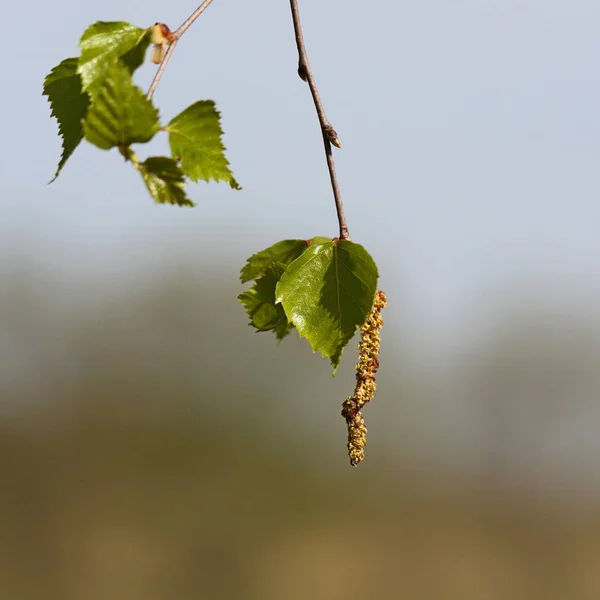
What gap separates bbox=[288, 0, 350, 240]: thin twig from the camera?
60 centimetres

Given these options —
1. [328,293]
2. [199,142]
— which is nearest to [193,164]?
[199,142]

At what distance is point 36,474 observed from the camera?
13.3 metres

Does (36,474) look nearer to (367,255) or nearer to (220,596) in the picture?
(220,596)

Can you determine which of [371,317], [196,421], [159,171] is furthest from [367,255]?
[196,421]

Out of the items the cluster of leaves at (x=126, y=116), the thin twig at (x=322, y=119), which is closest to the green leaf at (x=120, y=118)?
the cluster of leaves at (x=126, y=116)

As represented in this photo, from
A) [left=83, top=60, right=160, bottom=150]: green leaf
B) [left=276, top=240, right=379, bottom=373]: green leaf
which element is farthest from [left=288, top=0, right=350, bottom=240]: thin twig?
[left=83, top=60, right=160, bottom=150]: green leaf

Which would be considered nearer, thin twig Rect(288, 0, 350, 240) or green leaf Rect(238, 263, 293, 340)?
thin twig Rect(288, 0, 350, 240)

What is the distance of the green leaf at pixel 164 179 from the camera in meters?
0.55

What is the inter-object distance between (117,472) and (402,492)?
433 centimetres

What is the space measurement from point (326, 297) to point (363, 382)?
0.07m

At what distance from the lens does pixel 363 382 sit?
66 centimetres

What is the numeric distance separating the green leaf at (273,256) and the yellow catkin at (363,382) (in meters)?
0.08

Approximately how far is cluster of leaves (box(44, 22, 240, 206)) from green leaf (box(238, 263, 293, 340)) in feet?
0.43

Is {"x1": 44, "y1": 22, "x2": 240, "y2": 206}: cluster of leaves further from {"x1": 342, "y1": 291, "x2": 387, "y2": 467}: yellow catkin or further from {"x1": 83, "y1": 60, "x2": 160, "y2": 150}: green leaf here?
{"x1": 342, "y1": 291, "x2": 387, "y2": 467}: yellow catkin
